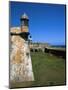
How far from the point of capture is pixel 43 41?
3439mm

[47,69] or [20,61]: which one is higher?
[20,61]

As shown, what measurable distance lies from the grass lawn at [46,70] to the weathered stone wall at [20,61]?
64 millimetres

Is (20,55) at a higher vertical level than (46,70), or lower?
higher

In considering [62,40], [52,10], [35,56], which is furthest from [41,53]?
[52,10]

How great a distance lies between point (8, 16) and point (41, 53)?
0.64 metres

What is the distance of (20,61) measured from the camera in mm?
3379

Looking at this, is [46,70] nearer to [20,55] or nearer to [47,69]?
[47,69]

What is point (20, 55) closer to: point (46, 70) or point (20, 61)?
point (20, 61)

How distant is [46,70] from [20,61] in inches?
14.5

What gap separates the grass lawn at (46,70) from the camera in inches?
134

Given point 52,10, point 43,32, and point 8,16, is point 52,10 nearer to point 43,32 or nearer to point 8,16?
point 43,32

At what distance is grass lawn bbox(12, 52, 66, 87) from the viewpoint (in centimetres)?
341

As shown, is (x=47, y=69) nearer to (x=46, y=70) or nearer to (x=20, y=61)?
(x=46, y=70)

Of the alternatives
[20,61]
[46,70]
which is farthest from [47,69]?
[20,61]
